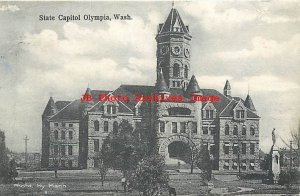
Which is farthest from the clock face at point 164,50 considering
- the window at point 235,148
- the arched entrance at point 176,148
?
the window at point 235,148

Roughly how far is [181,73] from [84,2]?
11.1 ft

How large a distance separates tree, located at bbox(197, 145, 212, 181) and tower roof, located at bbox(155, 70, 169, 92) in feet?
5.67

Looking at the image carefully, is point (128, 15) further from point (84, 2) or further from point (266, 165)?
point (266, 165)

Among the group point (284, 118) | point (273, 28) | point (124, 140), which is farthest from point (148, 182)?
point (273, 28)

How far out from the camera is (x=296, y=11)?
40.5ft

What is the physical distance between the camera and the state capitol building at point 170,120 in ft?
43.6

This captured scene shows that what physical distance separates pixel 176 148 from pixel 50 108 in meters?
3.16

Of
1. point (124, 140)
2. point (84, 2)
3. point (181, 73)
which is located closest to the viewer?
point (84, 2)

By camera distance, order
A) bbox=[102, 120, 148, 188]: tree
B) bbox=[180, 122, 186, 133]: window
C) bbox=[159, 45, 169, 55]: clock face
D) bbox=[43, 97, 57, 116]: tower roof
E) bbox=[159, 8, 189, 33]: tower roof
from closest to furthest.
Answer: bbox=[159, 8, 189, 33]: tower roof
bbox=[43, 97, 57, 116]: tower roof
bbox=[102, 120, 148, 188]: tree
bbox=[159, 45, 169, 55]: clock face
bbox=[180, 122, 186, 133]: window

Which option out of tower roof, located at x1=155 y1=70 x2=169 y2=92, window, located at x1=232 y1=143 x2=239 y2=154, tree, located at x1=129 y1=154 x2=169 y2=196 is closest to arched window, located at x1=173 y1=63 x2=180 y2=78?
tower roof, located at x1=155 y1=70 x2=169 y2=92

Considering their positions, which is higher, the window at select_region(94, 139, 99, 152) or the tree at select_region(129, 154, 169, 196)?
the window at select_region(94, 139, 99, 152)

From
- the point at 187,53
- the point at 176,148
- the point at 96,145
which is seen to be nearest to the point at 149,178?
the point at 176,148

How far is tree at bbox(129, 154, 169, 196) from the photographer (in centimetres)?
1219

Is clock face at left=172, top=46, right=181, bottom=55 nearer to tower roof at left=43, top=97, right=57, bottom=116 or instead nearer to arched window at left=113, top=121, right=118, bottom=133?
arched window at left=113, top=121, right=118, bottom=133
